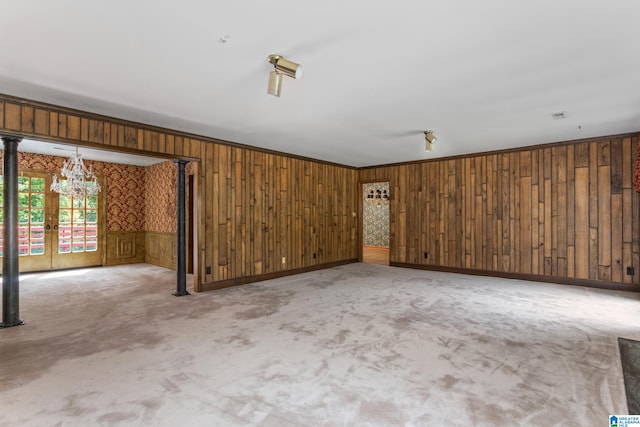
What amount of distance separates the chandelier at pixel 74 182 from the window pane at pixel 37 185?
252mm

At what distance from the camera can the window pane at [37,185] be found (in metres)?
6.74

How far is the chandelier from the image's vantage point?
6.43 m

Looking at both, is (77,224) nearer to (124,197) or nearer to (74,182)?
(124,197)

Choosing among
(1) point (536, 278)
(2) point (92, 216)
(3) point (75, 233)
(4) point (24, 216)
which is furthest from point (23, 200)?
(1) point (536, 278)

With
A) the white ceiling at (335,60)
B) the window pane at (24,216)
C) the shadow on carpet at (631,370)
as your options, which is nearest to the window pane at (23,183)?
the window pane at (24,216)

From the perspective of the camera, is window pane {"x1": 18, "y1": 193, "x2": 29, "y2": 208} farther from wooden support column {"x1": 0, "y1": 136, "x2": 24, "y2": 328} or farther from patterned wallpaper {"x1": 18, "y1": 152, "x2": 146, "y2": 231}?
wooden support column {"x1": 0, "y1": 136, "x2": 24, "y2": 328}

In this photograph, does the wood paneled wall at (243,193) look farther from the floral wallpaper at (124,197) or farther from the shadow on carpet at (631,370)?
the shadow on carpet at (631,370)

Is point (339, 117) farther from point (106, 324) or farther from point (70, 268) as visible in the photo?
point (70, 268)

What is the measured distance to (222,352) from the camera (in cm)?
284

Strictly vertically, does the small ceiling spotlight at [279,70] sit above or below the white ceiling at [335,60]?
below

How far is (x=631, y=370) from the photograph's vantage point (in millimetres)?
2510

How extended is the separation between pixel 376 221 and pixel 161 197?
23.1 ft

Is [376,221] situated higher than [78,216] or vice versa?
[78,216]

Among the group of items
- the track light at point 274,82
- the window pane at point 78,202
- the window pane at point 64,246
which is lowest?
the window pane at point 64,246
